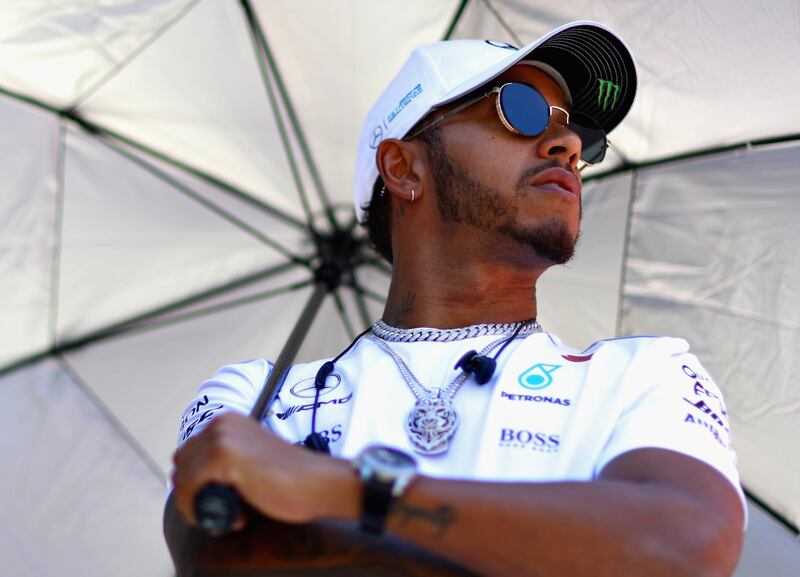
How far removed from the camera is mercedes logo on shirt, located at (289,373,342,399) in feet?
6.69

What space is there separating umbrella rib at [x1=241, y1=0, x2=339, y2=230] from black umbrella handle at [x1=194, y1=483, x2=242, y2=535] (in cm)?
220

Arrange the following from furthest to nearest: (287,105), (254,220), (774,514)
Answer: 1. (254,220)
2. (287,105)
3. (774,514)

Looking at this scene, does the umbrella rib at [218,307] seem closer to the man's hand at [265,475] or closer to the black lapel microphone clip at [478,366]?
the black lapel microphone clip at [478,366]

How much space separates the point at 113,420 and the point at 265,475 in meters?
2.23

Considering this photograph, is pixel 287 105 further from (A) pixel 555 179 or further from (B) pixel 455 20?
(A) pixel 555 179

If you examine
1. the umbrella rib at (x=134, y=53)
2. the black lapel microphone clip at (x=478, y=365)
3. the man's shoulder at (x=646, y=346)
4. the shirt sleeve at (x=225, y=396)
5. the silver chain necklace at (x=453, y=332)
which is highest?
the umbrella rib at (x=134, y=53)

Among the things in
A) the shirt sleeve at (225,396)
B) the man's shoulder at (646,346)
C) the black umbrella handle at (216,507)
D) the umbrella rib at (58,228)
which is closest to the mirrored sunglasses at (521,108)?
the man's shoulder at (646,346)

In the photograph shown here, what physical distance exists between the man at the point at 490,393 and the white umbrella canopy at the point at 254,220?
1.23 feet

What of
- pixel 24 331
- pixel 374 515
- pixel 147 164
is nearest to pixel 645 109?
pixel 147 164

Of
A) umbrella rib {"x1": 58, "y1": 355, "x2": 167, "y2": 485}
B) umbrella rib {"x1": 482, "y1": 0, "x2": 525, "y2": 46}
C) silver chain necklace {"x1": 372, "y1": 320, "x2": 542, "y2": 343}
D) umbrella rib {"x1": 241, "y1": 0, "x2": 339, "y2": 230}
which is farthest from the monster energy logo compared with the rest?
umbrella rib {"x1": 58, "y1": 355, "x2": 167, "y2": 485}

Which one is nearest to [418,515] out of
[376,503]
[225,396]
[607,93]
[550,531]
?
[376,503]

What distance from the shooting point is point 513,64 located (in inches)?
93.2

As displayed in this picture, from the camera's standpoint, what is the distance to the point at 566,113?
250 cm

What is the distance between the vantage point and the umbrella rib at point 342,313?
11.6ft
